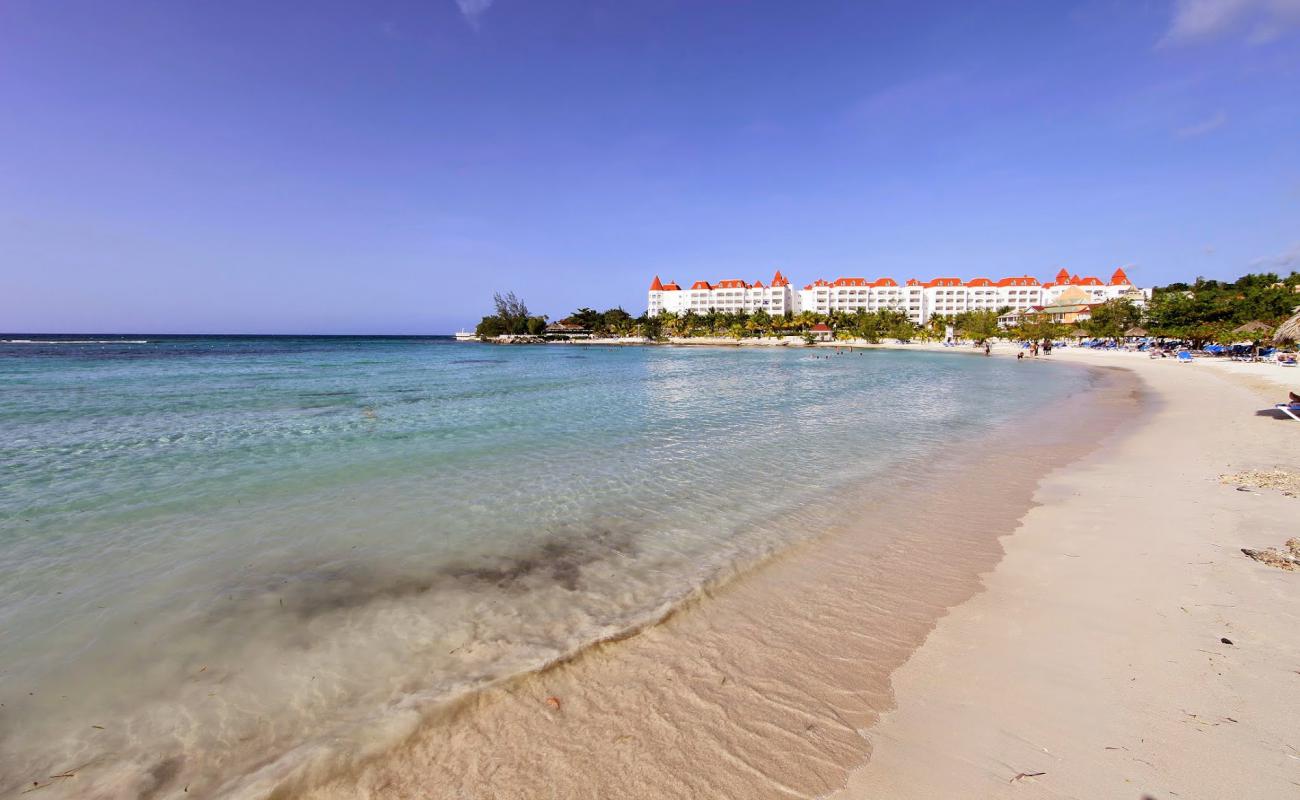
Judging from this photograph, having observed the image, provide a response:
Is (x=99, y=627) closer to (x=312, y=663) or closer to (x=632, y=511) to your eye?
(x=312, y=663)

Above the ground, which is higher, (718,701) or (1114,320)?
(1114,320)

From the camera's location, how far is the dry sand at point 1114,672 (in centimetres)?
303

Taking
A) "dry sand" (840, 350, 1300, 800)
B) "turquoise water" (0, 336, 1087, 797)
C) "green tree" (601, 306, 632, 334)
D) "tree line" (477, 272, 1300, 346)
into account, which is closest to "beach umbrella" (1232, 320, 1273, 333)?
"tree line" (477, 272, 1300, 346)

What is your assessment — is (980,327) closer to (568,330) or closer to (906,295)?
(906,295)

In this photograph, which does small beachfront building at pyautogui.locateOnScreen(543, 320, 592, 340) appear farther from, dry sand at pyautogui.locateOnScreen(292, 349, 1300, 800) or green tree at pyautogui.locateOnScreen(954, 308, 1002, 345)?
dry sand at pyautogui.locateOnScreen(292, 349, 1300, 800)

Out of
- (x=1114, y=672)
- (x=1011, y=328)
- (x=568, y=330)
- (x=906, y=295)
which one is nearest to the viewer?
(x=1114, y=672)

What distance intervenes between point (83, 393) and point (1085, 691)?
3184 centimetres

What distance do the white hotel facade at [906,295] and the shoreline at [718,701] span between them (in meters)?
145

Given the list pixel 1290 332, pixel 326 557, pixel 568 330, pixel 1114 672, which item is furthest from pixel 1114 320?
pixel 568 330

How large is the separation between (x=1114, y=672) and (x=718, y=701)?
295 cm

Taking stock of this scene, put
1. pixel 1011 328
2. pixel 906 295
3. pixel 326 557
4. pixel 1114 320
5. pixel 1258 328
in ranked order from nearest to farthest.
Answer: pixel 326 557
pixel 1258 328
pixel 1114 320
pixel 1011 328
pixel 906 295

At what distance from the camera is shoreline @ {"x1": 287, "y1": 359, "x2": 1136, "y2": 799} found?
318 centimetres

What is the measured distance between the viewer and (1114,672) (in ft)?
13.0

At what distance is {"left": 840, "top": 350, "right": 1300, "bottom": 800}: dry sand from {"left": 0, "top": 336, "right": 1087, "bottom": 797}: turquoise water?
2.38 meters
